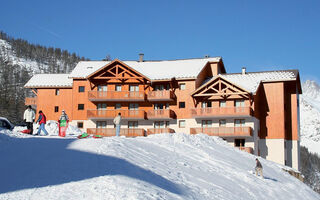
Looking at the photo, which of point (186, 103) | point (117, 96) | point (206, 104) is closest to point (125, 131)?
point (117, 96)

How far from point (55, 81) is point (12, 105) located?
59178 mm

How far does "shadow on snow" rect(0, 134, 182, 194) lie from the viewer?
12758 millimetres

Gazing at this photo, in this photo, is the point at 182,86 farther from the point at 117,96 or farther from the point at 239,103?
the point at 117,96

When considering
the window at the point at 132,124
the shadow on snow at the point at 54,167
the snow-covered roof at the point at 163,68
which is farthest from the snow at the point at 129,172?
the snow-covered roof at the point at 163,68

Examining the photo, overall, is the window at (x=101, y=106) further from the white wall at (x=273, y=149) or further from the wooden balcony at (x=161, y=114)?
the white wall at (x=273, y=149)

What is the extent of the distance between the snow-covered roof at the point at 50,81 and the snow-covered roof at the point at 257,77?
1885cm

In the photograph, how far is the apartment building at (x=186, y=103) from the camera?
43.0 meters

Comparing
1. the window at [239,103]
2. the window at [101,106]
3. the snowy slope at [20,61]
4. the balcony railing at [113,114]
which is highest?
the snowy slope at [20,61]

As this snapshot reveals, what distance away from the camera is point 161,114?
4500 centimetres

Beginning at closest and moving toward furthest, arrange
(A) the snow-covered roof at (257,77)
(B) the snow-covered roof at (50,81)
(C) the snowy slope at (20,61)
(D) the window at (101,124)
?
(A) the snow-covered roof at (257,77) → (D) the window at (101,124) → (B) the snow-covered roof at (50,81) → (C) the snowy slope at (20,61)

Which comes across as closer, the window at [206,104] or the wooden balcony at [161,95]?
the window at [206,104]

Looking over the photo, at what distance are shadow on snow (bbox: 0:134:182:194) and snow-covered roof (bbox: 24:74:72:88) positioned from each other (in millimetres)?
32140

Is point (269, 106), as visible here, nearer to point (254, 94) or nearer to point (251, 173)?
point (254, 94)

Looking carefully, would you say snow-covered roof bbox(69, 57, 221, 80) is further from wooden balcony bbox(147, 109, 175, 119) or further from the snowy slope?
the snowy slope
